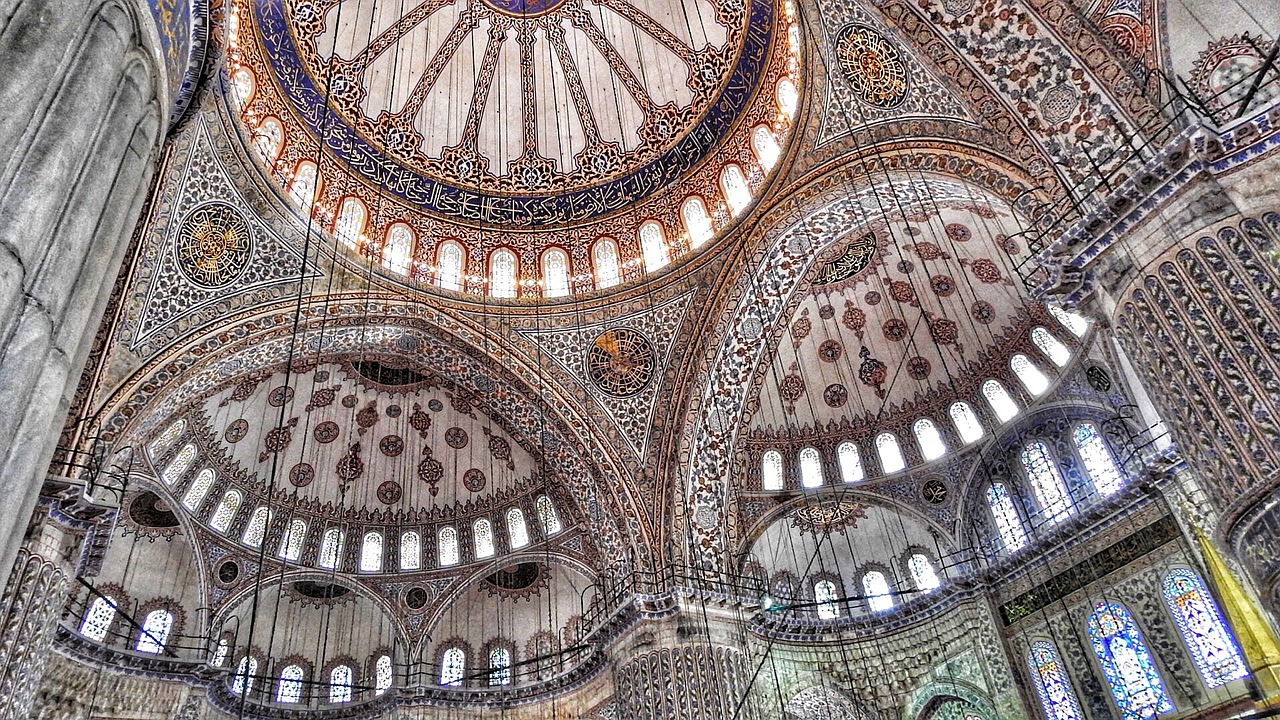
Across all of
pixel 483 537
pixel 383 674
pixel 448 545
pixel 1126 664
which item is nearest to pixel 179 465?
pixel 448 545

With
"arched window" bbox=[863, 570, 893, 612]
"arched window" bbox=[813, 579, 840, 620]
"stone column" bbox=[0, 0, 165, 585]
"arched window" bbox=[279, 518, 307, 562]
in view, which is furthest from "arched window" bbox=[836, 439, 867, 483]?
"stone column" bbox=[0, 0, 165, 585]

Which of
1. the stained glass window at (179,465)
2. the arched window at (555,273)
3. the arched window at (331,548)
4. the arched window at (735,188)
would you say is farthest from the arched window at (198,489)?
the arched window at (735,188)

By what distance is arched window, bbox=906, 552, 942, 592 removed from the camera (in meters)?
15.3

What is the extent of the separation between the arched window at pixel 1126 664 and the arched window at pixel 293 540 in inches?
573

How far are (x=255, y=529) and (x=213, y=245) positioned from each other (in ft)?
23.3

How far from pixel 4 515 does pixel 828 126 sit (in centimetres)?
1035

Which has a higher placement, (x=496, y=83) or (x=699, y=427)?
(x=496, y=83)

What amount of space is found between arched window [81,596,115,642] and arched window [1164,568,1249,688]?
1688cm

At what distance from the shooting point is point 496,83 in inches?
567

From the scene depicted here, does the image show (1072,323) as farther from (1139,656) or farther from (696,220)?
(696,220)

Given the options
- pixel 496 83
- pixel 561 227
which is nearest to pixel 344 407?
pixel 561 227

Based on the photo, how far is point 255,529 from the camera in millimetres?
16016

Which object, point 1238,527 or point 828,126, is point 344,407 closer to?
point 828,126

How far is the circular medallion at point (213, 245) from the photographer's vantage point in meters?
11.0
